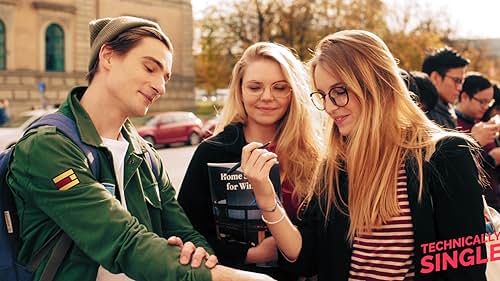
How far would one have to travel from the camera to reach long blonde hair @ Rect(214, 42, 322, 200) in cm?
290

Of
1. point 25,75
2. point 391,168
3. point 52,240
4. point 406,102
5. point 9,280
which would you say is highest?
point 406,102

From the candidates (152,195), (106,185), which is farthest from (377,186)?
(106,185)

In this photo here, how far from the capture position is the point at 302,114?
300cm

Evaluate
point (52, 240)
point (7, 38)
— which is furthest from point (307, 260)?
point (7, 38)

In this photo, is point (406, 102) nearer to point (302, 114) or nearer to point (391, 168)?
point (391, 168)

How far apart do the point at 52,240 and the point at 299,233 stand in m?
0.99

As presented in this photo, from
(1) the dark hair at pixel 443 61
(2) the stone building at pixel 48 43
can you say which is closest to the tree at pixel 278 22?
(2) the stone building at pixel 48 43

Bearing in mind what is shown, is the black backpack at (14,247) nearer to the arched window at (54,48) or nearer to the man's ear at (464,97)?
the man's ear at (464,97)

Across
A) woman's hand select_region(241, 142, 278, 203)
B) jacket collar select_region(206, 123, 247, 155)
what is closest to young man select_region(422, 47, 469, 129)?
jacket collar select_region(206, 123, 247, 155)

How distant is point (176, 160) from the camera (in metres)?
17.9

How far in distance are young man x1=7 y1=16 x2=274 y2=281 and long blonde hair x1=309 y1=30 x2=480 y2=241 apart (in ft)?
1.81

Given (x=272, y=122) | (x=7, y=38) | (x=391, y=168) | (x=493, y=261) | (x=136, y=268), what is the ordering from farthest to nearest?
(x=7, y=38), (x=272, y=122), (x=493, y=261), (x=391, y=168), (x=136, y=268)

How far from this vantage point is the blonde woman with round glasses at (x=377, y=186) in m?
2.05

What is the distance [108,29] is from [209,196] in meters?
1.00
